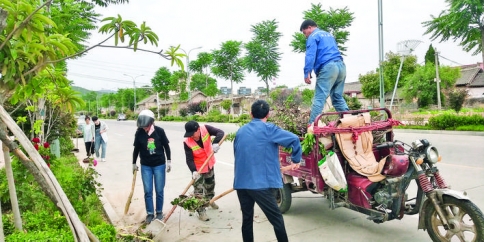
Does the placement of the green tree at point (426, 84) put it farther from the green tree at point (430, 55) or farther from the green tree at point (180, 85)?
the green tree at point (180, 85)

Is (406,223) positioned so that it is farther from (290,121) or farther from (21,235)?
(21,235)

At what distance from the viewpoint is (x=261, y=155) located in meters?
3.61

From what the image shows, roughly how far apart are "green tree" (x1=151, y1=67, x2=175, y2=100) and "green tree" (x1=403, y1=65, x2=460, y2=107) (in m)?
33.6

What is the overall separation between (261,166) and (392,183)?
4.75 feet

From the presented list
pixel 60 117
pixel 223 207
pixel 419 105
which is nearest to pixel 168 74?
pixel 419 105

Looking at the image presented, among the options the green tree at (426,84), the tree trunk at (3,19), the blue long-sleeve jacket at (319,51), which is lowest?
the tree trunk at (3,19)

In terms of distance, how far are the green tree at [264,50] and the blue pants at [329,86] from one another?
22.4 meters

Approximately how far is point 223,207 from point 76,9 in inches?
235

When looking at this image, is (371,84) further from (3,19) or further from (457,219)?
(3,19)

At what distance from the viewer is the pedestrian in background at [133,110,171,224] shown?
529 centimetres

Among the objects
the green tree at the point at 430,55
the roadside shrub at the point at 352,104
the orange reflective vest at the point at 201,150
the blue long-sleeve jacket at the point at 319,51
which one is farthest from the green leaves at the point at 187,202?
the green tree at the point at 430,55

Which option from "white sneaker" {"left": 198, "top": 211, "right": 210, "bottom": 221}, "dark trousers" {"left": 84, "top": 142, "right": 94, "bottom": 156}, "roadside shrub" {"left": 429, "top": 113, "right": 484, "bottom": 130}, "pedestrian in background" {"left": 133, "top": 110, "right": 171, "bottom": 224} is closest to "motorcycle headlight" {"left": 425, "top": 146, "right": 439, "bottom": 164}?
"white sneaker" {"left": 198, "top": 211, "right": 210, "bottom": 221}

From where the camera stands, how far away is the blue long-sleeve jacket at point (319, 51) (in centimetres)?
523

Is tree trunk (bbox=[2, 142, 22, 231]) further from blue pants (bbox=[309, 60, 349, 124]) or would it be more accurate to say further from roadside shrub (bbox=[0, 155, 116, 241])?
blue pants (bbox=[309, 60, 349, 124])
